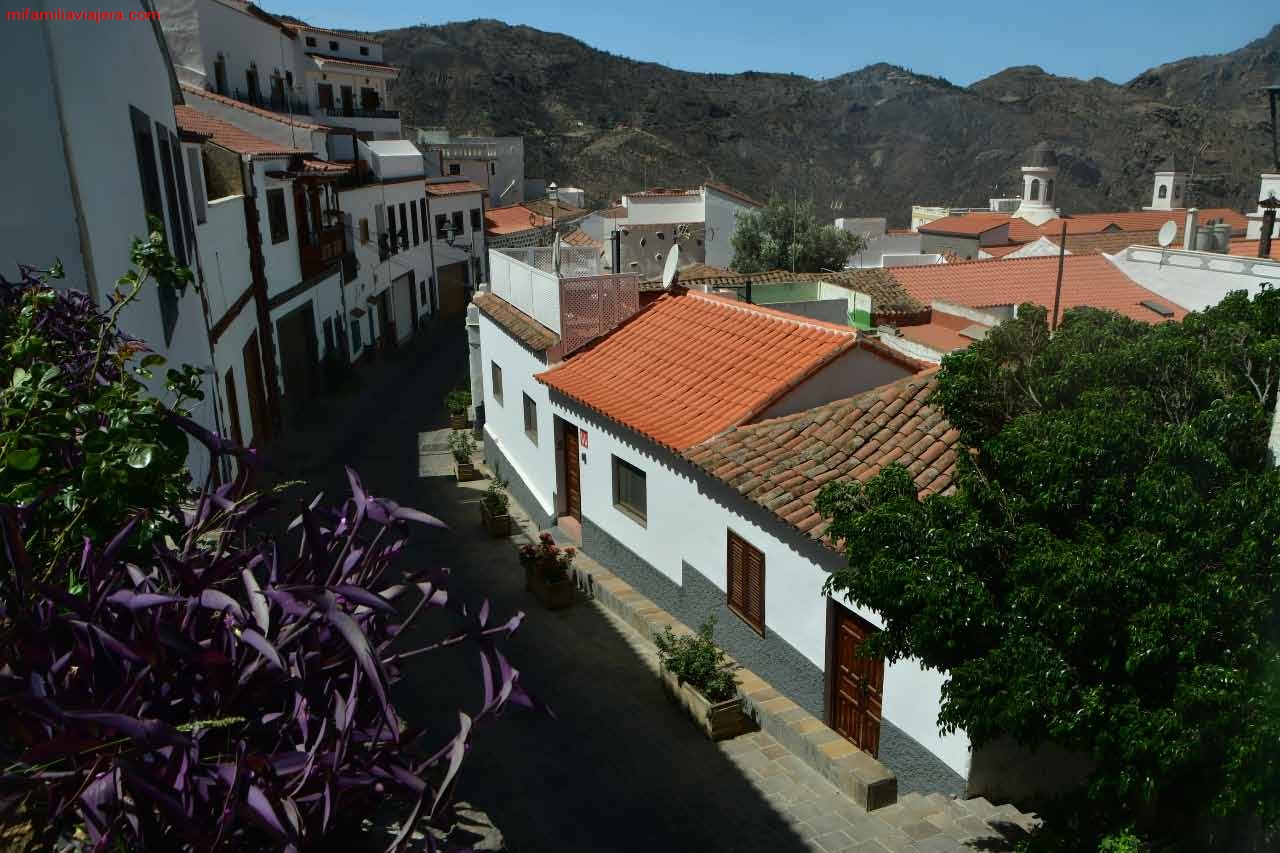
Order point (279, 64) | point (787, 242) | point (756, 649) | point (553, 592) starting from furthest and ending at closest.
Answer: point (279, 64)
point (787, 242)
point (553, 592)
point (756, 649)

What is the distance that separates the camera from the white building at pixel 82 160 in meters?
7.50

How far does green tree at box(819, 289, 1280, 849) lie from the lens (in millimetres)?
5270

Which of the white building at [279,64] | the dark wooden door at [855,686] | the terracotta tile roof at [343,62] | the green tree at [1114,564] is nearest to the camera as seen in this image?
the green tree at [1114,564]

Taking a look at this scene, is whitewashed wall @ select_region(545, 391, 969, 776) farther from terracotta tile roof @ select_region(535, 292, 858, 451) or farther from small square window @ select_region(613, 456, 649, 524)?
terracotta tile roof @ select_region(535, 292, 858, 451)

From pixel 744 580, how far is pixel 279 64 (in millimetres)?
39922

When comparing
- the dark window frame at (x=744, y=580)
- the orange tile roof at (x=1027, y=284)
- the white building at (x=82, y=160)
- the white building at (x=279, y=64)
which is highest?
the white building at (x=279, y=64)

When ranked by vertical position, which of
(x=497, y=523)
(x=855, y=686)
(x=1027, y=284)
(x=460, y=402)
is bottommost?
(x=497, y=523)

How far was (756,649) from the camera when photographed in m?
11.8

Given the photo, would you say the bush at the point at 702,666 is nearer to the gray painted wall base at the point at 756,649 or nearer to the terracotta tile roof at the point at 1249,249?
the gray painted wall base at the point at 756,649

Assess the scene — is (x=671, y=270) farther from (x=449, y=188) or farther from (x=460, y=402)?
(x=449, y=188)

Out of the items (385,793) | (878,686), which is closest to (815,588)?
(878,686)

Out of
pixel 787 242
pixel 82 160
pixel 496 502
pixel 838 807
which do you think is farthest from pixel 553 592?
pixel 787 242

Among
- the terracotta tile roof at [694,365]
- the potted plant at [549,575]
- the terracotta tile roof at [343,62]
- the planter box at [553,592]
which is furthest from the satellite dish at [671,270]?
the terracotta tile roof at [343,62]

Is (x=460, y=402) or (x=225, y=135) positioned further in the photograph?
(x=460, y=402)
